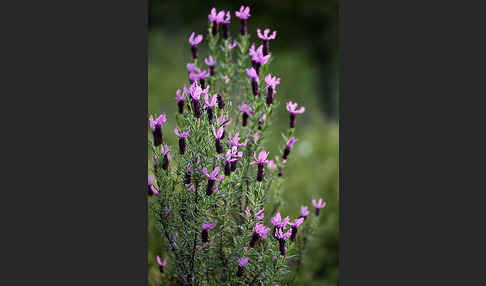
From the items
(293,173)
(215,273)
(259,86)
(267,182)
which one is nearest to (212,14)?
(259,86)

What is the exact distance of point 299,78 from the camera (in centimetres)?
487

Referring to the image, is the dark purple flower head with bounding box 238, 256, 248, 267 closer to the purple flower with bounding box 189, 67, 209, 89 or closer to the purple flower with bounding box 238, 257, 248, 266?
the purple flower with bounding box 238, 257, 248, 266

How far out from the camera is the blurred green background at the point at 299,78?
2.81 metres

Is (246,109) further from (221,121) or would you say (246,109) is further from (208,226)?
(208,226)

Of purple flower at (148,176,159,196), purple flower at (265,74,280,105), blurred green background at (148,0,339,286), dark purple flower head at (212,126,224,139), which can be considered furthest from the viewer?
blurred green background at (148,0,339,286)

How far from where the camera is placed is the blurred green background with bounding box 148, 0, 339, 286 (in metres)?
2.81

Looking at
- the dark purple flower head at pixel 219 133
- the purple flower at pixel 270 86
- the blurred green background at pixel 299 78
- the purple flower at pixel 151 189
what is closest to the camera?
the dark purple flower head at pixel 219 133

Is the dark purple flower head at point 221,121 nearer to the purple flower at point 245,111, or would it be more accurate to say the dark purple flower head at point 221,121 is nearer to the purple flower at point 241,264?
the purple flower at point 245,111

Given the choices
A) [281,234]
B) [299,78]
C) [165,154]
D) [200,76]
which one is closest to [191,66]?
[200,76]

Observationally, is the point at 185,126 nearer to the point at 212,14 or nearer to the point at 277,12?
the point at 212,14

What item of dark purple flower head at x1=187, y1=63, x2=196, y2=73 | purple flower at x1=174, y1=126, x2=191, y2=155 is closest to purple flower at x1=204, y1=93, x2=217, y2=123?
purple flower at x1=174, y1=126, x2=191, y2=155

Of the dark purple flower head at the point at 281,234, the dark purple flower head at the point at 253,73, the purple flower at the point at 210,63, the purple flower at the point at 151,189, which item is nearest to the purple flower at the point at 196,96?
the dark purple flower head at the point at 253,73

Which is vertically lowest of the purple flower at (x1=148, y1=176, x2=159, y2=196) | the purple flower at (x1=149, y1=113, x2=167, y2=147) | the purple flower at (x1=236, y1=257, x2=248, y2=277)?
the purple flower at (x1=236, y1=257, x2=248, y2=277)

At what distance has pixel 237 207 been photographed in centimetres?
217
